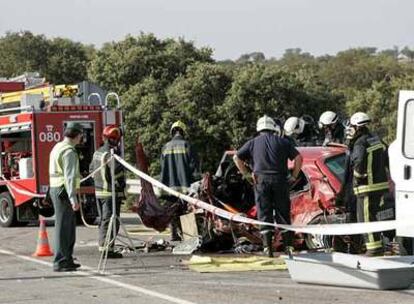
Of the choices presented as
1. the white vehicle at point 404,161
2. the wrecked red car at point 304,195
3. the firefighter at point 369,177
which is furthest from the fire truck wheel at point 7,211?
the white vehicle at point 404,161

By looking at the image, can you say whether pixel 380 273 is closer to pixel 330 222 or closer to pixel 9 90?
pixel 330 222

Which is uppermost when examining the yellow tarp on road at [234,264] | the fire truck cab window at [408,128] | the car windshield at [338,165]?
the fire truck cab window at [408,128]

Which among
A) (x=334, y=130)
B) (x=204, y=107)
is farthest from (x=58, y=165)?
(x=204, y=107)

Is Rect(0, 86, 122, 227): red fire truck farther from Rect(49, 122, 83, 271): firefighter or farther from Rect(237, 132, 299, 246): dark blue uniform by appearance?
Rect(237, 132, 299, 246): dark blue uniform

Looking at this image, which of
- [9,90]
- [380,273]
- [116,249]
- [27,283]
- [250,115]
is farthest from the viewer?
[250,115]

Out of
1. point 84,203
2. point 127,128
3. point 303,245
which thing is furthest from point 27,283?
point 127,128

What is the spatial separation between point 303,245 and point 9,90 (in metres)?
12.0

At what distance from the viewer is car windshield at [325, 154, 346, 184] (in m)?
11.6

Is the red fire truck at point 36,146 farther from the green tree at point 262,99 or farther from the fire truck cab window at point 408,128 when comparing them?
the green tree at point 262,99

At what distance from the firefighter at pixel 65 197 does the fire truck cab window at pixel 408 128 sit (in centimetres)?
383

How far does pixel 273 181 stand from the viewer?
1110 centimetres

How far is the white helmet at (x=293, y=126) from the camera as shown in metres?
13.5

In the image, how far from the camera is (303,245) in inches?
464

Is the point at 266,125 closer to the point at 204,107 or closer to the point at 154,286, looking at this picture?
the point at 154,286
